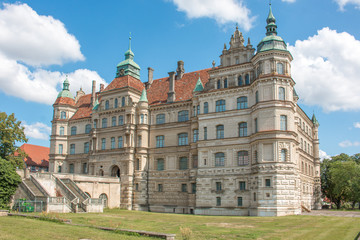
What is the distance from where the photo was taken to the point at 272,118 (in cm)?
4256

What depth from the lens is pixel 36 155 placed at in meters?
78.4

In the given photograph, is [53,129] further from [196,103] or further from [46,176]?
[196,103]

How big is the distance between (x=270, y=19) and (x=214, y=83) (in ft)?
37.4

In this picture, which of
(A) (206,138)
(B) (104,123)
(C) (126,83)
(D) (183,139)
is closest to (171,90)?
(C) (126,83)

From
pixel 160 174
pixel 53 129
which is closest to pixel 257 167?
pixel 160 174

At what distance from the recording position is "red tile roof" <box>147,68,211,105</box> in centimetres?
5572

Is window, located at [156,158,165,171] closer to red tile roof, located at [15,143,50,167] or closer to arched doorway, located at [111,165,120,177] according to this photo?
arched doorway, located at [111,165,120,177]

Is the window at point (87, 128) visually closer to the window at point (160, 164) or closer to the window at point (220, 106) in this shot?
the window at point (160, 164)

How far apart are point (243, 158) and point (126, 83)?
79.6 ft

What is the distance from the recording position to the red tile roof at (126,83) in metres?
59.1

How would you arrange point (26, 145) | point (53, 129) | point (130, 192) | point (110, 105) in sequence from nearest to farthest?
point (130, 192) < point (110, 105) < point (53, 129) < point (26, 145)

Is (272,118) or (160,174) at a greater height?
(272,118)

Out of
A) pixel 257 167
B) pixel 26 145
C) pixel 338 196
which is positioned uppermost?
pixel 26 145

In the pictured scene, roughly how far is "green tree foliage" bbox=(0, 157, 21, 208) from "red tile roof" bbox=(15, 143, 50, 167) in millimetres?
35086
